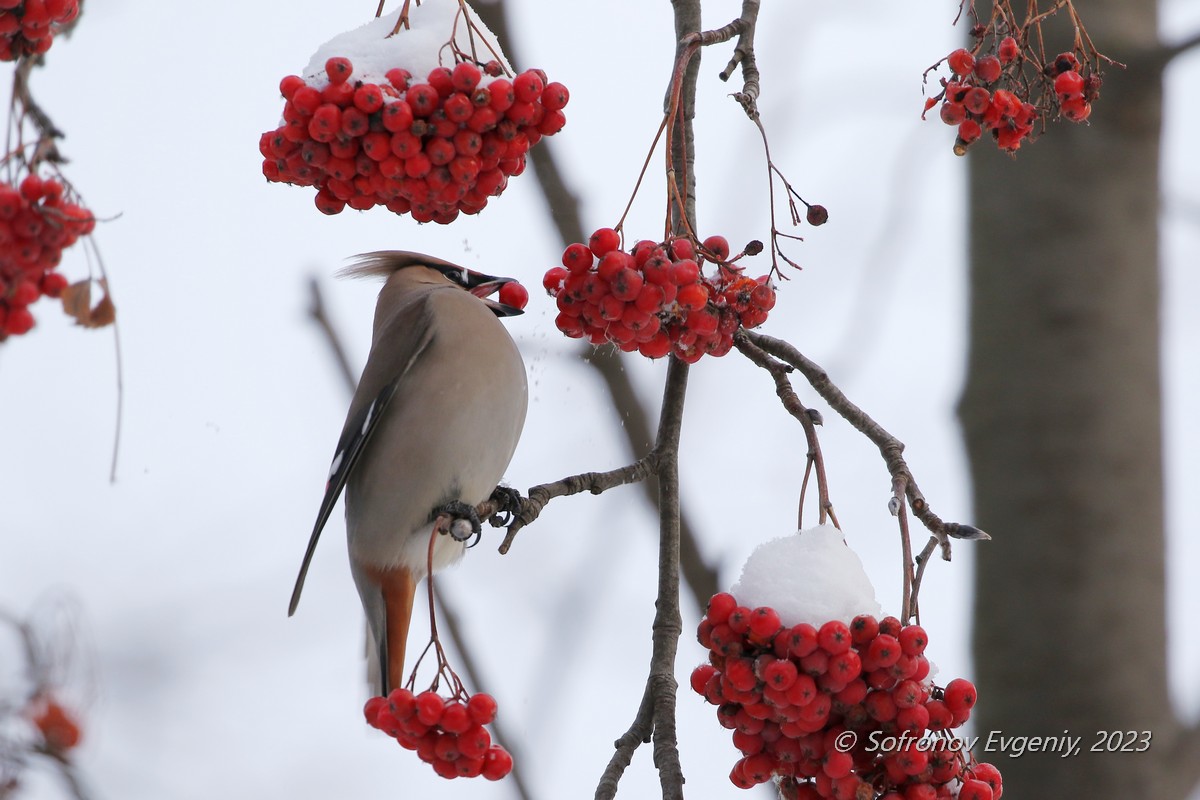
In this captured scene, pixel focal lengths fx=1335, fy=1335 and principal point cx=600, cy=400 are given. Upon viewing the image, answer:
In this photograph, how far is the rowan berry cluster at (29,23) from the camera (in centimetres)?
203

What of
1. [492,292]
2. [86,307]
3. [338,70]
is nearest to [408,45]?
[338,70]

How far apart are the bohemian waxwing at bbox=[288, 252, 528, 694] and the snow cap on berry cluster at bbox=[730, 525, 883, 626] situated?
108 centimetres

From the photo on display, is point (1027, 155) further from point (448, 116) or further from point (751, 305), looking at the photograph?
point (448, 116)

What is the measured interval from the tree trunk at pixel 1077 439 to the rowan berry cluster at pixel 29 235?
2223mm

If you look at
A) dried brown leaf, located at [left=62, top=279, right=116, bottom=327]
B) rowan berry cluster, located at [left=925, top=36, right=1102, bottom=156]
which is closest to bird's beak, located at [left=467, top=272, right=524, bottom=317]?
dried brown leaf, located at [left=62, top=279, right=116, bottom=327]

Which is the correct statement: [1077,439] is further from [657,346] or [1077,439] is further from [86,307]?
[86,307]

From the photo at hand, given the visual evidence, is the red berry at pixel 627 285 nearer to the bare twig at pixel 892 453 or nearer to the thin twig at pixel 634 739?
the bare twig at pixel 892 453

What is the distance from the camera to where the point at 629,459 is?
2682 mm

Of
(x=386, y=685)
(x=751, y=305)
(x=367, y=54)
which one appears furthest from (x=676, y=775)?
(x=386, y=685)

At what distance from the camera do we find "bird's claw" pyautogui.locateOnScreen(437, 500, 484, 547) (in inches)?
88.2

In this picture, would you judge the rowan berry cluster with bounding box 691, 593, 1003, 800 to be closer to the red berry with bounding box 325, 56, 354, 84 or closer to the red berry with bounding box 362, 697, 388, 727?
the red berry with bounding box 362, 697, 388, 727

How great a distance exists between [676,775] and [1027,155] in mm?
2358

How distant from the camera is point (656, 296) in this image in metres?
1.71

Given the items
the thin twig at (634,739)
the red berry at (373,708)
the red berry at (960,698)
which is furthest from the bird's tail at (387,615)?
the red berry at (960,698)
